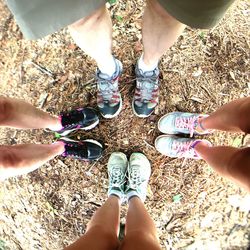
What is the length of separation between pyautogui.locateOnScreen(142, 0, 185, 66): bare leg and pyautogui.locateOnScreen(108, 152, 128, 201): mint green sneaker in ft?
2.43

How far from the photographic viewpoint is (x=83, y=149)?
2.16 meters

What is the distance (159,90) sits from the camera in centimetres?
221

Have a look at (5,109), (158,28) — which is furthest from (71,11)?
(5,109)

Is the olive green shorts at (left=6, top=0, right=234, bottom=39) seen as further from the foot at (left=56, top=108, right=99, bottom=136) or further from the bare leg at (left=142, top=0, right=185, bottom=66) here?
the foot at (left=56, top=108, right=99, bottom=136)

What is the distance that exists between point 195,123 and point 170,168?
341 millimetres

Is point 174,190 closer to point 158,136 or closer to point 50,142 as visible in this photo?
point 158,136

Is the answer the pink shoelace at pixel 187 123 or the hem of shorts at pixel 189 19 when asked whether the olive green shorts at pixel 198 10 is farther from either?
the pink shoelace at pixel 187 123

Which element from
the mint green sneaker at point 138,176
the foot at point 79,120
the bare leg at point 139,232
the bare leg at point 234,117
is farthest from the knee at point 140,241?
the foot at point 79,120

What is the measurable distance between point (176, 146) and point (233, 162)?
734 millimetres

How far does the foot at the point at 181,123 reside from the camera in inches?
83.1

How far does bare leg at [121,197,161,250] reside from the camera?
1.20 metres

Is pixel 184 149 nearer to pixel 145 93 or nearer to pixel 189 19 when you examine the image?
pixel 145 93

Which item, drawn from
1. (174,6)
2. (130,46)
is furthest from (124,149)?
(174,6)

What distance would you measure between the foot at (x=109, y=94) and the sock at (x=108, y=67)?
0.03m
